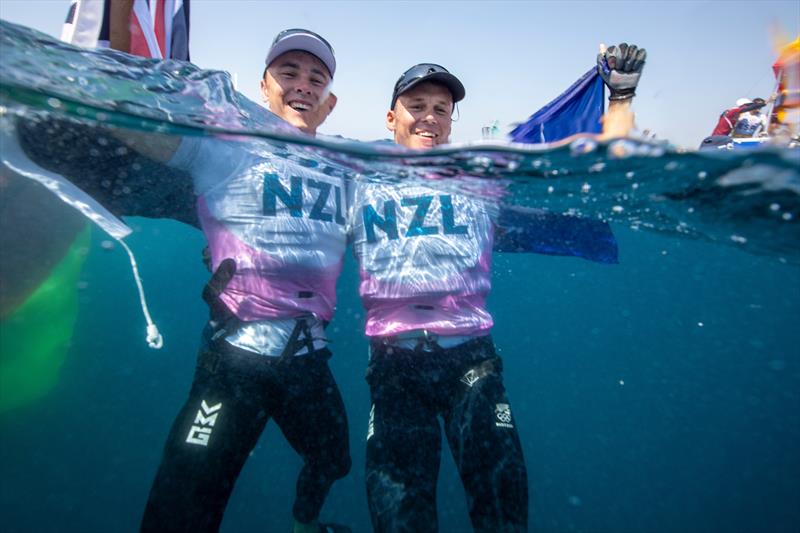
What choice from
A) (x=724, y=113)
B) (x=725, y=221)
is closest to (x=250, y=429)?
(x=725, y=221)

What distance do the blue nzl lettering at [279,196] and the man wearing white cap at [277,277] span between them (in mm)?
11

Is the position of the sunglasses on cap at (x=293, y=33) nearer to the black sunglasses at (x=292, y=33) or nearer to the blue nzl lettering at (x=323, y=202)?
the black sunglasses at (x=292, y=33)

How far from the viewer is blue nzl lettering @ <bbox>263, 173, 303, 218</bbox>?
4.21 m

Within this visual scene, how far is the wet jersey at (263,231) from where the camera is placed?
4.00 meters

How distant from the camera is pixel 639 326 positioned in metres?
35.9

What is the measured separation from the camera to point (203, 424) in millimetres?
3295

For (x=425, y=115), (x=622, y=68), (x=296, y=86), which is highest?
(x=622, y=68)

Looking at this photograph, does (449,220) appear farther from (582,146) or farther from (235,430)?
(235,430)

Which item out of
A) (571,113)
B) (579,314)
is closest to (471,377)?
(571,113)

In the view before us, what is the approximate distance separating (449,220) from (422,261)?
0.63m

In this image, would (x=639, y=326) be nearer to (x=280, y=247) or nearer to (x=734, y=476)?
(x=734, y=476)

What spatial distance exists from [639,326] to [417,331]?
39.2 m

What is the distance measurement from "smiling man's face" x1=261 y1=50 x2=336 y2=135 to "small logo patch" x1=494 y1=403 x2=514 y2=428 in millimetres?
3476

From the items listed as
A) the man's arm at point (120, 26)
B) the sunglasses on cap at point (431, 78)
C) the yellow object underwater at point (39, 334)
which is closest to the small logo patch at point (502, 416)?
the sunglasses on cap at point (431, 78)
